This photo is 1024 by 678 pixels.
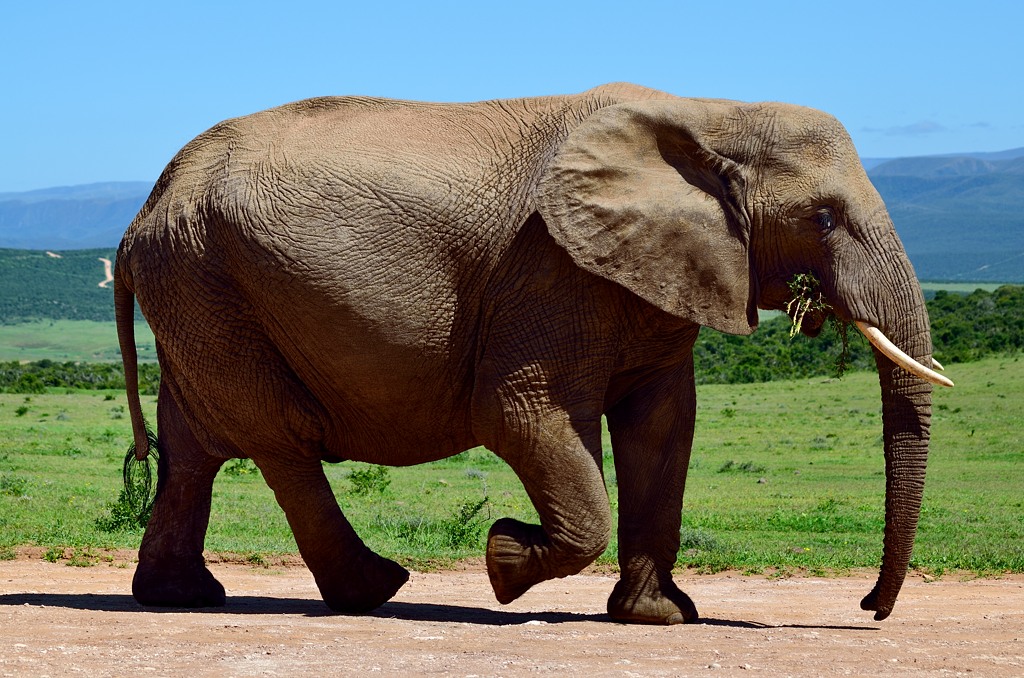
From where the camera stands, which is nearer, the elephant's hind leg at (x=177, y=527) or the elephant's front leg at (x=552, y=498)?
the elephant's front leg at (x=552, y=498)

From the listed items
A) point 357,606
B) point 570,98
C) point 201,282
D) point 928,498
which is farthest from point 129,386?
point 928,498

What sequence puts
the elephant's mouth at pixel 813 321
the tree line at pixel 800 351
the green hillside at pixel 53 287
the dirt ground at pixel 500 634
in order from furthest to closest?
1. the green hillside at pixel 53 287
2. the tree line at pixel 800 351
3. the elephant's mouth at pixel 813 321
4. the dirt ground at pixel 500 634

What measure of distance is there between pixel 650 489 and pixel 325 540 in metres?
1.84

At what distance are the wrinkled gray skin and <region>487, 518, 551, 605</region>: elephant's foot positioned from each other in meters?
0.01

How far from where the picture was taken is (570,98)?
840cm

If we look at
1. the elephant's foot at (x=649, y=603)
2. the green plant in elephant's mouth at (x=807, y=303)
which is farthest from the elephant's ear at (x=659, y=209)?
the elephant's foot at (x=649, y=603)

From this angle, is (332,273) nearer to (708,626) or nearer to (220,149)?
(220,149)

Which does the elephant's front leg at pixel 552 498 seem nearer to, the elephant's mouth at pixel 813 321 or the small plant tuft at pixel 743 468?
the elephant's mouth at pixel 813 321

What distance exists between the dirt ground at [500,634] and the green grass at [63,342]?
265ft

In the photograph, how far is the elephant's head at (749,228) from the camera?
763 centimetres

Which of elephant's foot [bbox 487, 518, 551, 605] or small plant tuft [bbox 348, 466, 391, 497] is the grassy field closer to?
small plant tuft [bbox 348, 466, 391, 497]

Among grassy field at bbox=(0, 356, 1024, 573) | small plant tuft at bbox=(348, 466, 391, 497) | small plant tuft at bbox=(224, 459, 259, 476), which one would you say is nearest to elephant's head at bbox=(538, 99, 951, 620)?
grassy field at bbox=(0, 356, 1024, 573)

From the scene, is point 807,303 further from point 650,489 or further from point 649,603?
point 649,603

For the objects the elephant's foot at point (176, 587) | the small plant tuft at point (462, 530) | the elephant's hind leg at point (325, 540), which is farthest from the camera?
the small plant tuft at point (462, 530)
